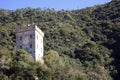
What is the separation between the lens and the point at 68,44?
295 feet

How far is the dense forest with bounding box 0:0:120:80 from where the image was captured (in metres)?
58.4

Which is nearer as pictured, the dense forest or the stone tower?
the dense forest

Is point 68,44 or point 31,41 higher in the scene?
point 68,44

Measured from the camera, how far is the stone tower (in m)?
62.4

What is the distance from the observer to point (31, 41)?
62.8m

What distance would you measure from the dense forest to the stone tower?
1805 millimetres

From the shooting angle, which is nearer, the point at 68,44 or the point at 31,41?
the point at 31,41

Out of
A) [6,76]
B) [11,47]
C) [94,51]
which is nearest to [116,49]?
[94,51]

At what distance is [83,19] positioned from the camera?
113312mm

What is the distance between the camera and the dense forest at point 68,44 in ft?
192

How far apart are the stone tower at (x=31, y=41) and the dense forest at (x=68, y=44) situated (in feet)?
5.92

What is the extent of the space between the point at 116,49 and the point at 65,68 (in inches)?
1051

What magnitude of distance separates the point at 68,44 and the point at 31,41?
91.1 ft

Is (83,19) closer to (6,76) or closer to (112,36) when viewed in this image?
(112,36)
